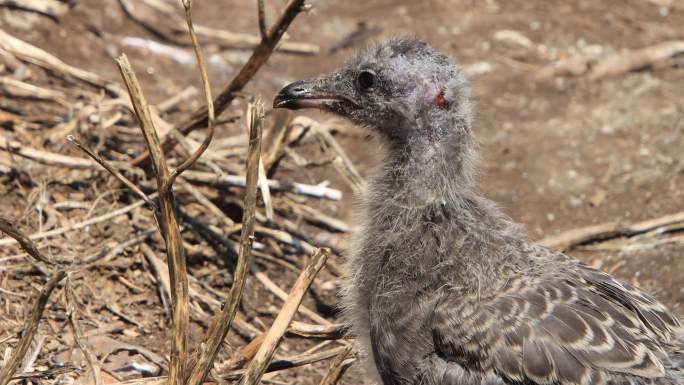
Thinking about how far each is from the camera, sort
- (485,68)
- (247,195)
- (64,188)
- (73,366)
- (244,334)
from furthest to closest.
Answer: (485,68) < (64,188) < (244,334) < (73,366) < (247,195)

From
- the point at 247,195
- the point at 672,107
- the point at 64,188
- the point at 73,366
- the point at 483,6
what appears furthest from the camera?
the point at 483,6

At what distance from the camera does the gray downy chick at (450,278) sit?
3.40 metres

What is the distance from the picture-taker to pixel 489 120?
6.92 metres

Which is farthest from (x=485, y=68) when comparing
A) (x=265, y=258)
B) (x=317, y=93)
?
(x=317, y=93)

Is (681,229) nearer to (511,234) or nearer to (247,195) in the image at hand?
(511,234)

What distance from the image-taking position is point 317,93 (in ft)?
13.6

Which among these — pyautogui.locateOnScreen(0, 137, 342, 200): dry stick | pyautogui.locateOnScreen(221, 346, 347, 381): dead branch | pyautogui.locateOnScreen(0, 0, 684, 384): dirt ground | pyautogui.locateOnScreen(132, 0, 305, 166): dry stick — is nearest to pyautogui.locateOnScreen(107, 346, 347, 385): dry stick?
pyautogui.locateOnScreen(221, 346, 347, 381): dead branch

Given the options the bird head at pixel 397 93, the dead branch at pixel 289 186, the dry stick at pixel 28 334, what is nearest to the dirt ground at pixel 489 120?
the dead branch at pixel 289 186

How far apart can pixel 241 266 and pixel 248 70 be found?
1.77 metres

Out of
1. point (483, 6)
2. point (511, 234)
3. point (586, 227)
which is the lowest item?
point (511, 234)

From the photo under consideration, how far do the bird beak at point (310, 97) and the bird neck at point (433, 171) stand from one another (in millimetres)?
390

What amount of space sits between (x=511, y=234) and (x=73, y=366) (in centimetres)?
190

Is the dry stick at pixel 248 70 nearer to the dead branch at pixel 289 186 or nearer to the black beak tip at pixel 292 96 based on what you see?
the dead branch at pixel 289 186

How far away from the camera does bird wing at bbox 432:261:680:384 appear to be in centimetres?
335
